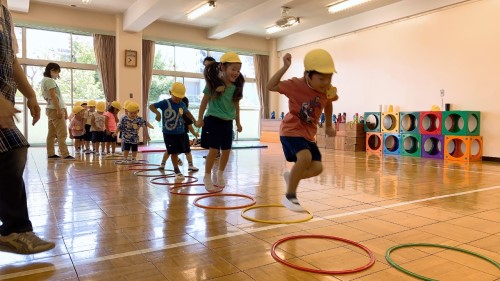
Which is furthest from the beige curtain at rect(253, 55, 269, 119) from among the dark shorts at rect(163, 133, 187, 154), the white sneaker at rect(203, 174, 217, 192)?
the white sneaker at rect(203, 174, 217, 192)

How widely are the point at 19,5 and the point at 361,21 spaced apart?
961cm

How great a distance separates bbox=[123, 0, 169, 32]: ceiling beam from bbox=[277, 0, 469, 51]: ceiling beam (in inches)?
213

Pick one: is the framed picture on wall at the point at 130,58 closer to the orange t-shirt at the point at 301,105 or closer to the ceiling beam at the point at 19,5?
the ceiling beam at the point at 19,5

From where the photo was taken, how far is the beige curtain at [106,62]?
11461mm

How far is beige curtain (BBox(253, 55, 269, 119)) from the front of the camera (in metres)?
14.6

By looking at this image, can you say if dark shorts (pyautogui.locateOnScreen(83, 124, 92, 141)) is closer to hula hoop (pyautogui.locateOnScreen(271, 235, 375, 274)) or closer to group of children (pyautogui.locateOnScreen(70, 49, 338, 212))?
group of children (pyautogui.locateOnScreen(70, 49, 338, 212))

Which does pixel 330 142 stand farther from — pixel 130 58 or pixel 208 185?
pixel 208 185

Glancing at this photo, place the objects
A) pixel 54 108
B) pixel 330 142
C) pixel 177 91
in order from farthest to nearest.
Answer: pixel 330 142 < pixel 54 108 < pixel 177 91

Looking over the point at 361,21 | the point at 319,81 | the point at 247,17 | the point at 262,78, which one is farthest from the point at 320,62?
the point at 262,78

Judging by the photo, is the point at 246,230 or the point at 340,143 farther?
the point at 340,143

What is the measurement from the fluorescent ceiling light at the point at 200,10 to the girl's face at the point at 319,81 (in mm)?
8022

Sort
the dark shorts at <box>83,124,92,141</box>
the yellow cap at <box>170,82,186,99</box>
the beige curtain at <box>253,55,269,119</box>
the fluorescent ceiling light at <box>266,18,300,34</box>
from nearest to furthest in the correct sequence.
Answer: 1. the yellow cap at <box>170,82,186,99</box>
2. the dark shorts at <box>83,124,92,141</box>
3. the fluorescent ceiling light at <box>266,18,300,34</box>
4. the beige curtain at <box>253,55,269,119</box>

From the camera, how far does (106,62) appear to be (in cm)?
1152

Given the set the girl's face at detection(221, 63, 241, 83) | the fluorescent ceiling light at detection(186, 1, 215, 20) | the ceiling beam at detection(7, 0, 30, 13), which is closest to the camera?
the girl's face at detection(221, 63, 241, 83)
